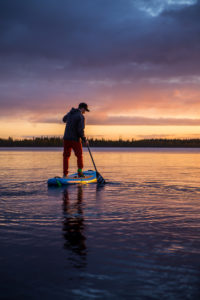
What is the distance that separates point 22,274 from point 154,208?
4.14 meters

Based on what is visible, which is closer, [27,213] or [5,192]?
[27,213]

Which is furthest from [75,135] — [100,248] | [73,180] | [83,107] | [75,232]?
[100,248]

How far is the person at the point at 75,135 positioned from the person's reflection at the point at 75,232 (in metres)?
4.06

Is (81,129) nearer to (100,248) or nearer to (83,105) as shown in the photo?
(83,105)

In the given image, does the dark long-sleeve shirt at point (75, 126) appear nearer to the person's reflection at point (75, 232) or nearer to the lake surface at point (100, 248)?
the lake surface at point (100, 248)

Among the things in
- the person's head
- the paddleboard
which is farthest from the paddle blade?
the person's head

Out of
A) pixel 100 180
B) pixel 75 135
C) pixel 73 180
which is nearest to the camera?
pixel 73 180

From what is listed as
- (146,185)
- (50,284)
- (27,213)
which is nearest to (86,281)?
(50,284)

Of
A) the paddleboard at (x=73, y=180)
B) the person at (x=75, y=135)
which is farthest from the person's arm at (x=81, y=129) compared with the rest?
the paddleboard at (x=73, y=180)

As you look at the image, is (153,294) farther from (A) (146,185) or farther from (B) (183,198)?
(A) (146,185)

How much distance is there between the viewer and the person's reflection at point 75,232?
396cm

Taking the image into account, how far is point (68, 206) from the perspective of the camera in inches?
291

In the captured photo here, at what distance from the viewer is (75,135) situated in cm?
1196

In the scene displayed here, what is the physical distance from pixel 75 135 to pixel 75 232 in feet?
23.2
